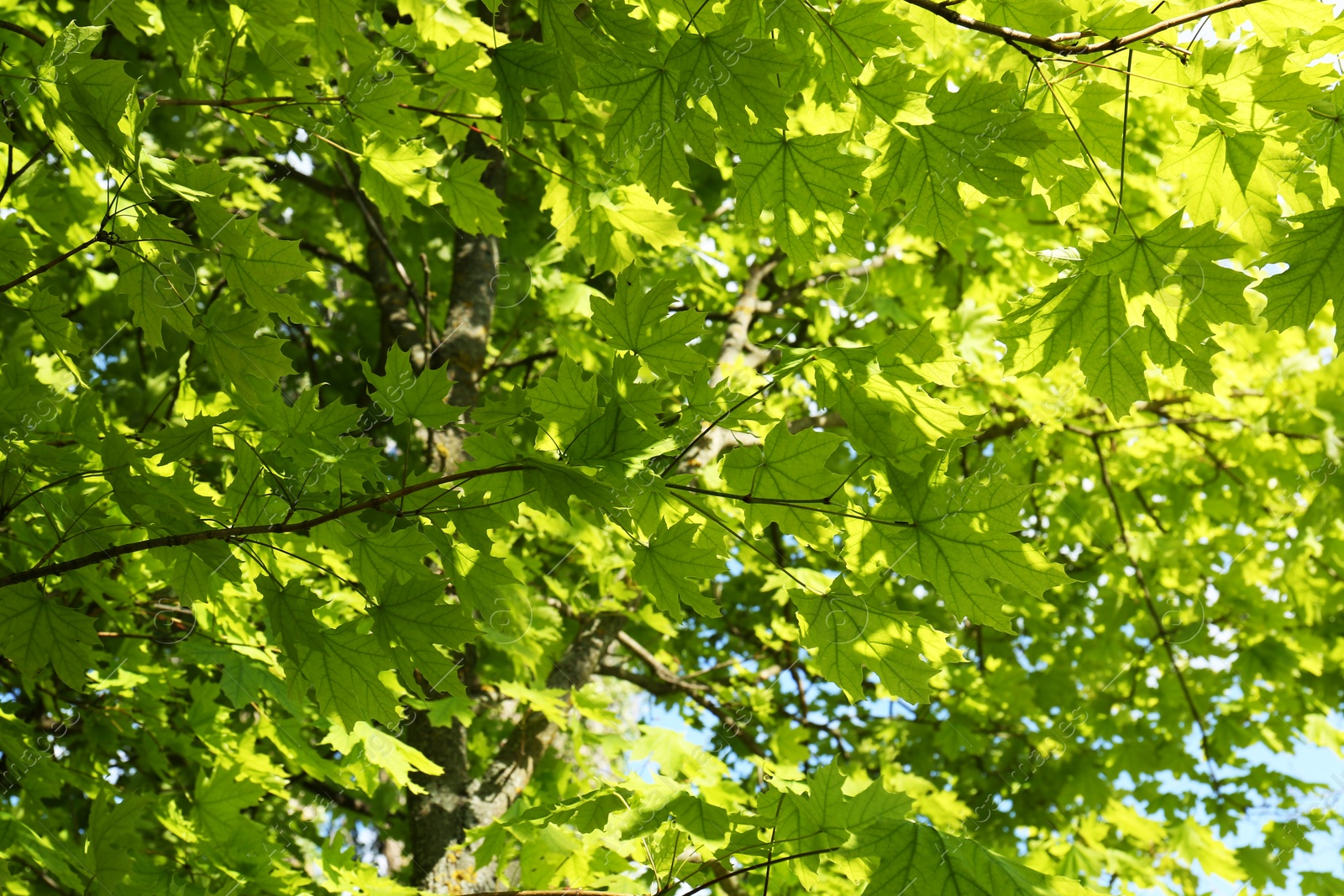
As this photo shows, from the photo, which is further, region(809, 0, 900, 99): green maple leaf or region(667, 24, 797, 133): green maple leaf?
region(809, 0, 900, 99): green maple leaf

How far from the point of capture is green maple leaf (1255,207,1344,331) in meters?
1.71

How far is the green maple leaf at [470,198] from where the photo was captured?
2.81 meters

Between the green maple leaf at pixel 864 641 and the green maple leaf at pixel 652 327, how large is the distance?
1.59 ft

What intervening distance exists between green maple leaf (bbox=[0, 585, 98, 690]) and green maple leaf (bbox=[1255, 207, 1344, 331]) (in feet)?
7.71

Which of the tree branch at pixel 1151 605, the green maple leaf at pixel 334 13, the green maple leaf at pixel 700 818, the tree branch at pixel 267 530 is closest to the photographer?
the tree branch at pixel 267 530

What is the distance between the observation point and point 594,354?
5.13m

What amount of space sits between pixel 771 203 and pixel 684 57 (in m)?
0.42

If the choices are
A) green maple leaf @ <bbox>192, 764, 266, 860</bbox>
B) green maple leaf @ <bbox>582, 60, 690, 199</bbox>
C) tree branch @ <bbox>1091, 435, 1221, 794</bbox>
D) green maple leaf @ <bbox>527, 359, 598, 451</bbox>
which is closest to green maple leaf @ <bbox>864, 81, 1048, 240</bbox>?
green maple leaf @ <bbox>582, 60, 690, 199</bbox>

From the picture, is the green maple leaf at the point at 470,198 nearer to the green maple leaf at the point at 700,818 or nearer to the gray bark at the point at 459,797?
the green maple leaf at the point at 700,818

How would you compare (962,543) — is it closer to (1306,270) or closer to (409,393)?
(1306,270)

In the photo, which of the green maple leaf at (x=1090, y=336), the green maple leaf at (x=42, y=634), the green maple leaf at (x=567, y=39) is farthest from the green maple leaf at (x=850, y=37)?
the green maple leaf at (x=42, y=634)

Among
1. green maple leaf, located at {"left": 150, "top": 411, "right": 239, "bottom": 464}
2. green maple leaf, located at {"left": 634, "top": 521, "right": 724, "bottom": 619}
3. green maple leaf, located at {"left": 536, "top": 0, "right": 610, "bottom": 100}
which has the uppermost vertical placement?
green maple leaf, located at {"left": 536, "top": 0, "right": 610, "bottom": 100}

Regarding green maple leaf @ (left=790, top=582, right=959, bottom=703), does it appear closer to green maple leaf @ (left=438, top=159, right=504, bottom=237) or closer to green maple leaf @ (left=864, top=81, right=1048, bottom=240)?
green maple leaf @ (left=864, top=81, right=1048, bottom=240)

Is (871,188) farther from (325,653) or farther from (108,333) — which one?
(108,333)
